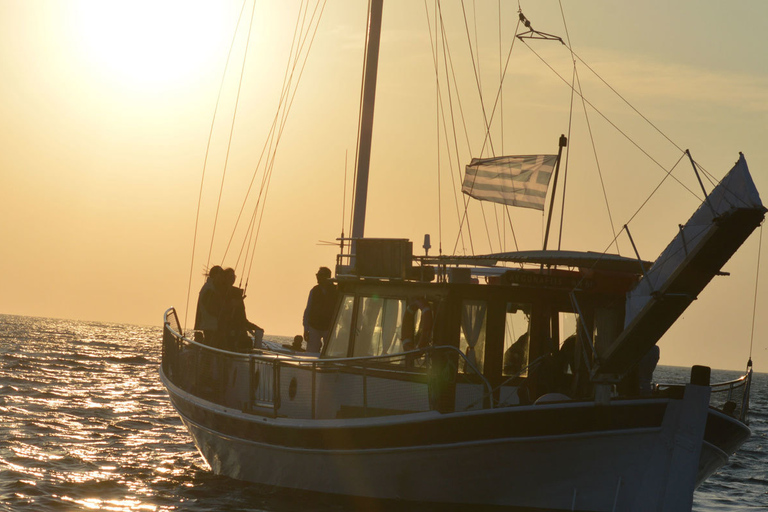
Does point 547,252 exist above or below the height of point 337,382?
above

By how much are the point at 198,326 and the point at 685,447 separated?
8.52 meters

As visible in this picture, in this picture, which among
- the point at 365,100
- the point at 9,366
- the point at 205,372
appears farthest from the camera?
the point at 9,366

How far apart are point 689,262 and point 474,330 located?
386cm

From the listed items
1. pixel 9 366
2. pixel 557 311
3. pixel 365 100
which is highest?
pixel 365 100

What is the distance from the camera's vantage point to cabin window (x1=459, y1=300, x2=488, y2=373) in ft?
48.3

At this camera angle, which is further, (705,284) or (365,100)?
(365,100)

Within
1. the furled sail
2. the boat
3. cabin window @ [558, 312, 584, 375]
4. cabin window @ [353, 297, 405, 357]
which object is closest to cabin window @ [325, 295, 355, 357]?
the boat

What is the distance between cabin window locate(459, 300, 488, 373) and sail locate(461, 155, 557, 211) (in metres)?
4.41

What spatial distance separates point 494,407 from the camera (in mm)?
13852

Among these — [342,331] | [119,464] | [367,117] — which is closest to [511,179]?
[367,117]

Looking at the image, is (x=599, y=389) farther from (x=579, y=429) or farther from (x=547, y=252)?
(x=547, y=252)

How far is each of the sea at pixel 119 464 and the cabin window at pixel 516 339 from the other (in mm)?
2152

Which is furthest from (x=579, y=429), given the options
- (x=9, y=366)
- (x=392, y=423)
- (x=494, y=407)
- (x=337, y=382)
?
(x=9, y=366)

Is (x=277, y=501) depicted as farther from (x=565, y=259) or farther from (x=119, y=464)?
(x=565, y=259)
